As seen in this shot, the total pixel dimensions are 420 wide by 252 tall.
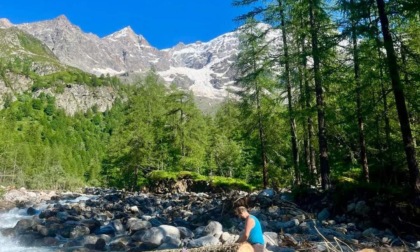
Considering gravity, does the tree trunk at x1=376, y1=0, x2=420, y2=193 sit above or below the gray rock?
above

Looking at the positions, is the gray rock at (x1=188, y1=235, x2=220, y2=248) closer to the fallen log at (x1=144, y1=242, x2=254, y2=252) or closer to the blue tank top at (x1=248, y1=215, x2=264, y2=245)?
the fallen log at (x1=144, y1=242, x2=254, y2=252)

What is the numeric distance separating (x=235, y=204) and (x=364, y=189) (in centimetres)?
458

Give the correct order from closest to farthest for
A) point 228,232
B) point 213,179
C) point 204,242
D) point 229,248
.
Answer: point 229,248 → point 204,242 → point 228,232 → point 213,179

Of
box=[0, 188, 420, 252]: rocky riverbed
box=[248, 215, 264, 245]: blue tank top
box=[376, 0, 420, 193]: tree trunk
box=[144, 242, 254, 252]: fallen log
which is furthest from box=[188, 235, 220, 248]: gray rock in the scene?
box=[376, 0, 420, 193]: tree trunk

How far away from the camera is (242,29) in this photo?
23.8m

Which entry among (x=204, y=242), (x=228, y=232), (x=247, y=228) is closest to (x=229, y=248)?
(x=247, y=228)

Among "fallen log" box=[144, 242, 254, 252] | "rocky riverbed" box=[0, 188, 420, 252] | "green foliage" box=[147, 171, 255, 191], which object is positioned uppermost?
"green foliage" box=[147, 171, 255, 191]

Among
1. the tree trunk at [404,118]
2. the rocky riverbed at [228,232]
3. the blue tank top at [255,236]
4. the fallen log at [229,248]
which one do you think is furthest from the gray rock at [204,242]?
the tree trunk at [404,118]

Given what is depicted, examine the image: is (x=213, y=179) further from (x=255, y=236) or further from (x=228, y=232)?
(x=255, y=236)

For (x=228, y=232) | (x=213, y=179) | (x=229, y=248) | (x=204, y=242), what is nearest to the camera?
(x=229, y=248)

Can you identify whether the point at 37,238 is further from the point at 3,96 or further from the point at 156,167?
the point at 3,96

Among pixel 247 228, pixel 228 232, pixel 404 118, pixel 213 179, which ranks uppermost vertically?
pixel 404 118

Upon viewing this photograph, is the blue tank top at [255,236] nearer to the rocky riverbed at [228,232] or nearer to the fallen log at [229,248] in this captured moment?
the fallen log at [229,248]

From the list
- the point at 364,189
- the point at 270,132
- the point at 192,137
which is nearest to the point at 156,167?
the point at 192,137
